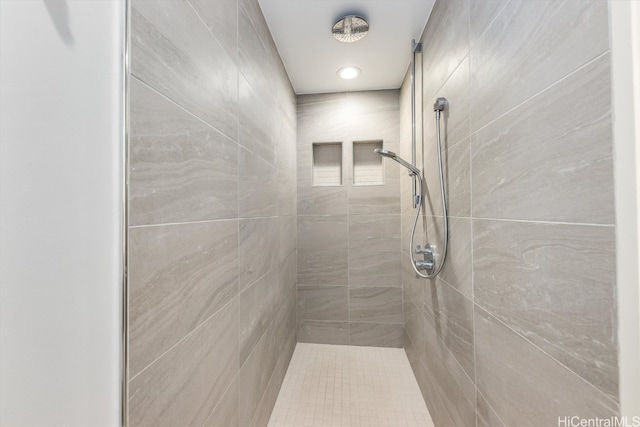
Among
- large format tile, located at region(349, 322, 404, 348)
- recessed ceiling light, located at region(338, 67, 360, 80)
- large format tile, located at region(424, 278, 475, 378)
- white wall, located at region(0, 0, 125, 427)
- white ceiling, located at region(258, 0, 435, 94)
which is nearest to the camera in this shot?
white wall, located at region(0, 0, 125, 427)

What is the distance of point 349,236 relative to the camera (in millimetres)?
2281

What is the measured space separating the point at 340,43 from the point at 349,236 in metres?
1.43

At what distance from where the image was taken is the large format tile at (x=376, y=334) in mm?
2230

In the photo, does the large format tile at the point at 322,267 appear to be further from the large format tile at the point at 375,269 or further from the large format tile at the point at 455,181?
the large format tile at the point at 455,181

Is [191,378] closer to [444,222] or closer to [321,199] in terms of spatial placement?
[444,222]

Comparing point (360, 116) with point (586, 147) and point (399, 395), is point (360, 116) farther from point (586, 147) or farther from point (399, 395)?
point (399, 395)

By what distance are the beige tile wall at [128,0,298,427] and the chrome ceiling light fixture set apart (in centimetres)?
43

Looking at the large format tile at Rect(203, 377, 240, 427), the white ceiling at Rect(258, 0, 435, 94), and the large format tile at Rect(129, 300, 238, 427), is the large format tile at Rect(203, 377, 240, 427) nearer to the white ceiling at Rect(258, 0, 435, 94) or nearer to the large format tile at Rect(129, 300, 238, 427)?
the large format tile at Rect(129, 300, 238, 427)

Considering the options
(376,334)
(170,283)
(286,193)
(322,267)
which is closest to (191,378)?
(170,283)

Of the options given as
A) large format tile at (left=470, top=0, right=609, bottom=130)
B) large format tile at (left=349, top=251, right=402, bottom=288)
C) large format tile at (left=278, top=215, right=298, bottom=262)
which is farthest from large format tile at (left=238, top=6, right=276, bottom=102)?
large format tile at (left=349, top=251, right=402, bottom=288)

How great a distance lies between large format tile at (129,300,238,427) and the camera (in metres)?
0.57

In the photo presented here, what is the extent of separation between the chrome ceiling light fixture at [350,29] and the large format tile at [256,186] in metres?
0.87

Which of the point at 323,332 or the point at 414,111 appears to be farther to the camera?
the point at 323,332

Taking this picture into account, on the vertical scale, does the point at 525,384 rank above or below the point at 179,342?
below
